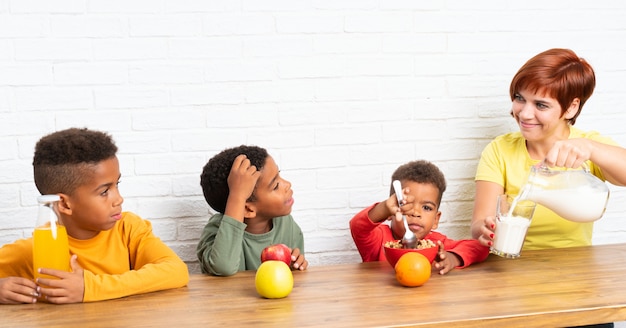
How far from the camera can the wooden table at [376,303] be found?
172 cm

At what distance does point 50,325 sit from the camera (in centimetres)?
170

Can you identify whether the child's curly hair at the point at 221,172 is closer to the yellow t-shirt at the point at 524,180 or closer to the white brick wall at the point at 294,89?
the white brick wall at the point at 294,89

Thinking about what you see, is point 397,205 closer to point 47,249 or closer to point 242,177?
point 242,177

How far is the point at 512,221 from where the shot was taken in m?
2.09

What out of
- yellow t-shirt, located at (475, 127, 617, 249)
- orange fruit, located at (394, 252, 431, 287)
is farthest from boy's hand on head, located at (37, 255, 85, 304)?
yellow t-shirt, located at (475, 127, 617, 249)

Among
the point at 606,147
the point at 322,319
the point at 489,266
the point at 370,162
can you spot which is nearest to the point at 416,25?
the point at 370,162

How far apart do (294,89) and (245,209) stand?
0.59m

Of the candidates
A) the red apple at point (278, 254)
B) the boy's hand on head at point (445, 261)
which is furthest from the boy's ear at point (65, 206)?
the boy's hand on head at point (445, 261)

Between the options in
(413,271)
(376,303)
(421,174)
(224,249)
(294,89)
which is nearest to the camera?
(376,303)

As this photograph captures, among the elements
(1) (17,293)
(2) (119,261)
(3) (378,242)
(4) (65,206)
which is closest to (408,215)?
(3) (378,242)

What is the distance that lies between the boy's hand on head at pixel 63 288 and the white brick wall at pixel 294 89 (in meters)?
0.86

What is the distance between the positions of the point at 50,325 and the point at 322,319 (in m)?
0.62

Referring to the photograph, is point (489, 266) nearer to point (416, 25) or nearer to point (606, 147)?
point (606, 147)

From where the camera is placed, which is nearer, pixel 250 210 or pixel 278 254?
pixel 278 254
